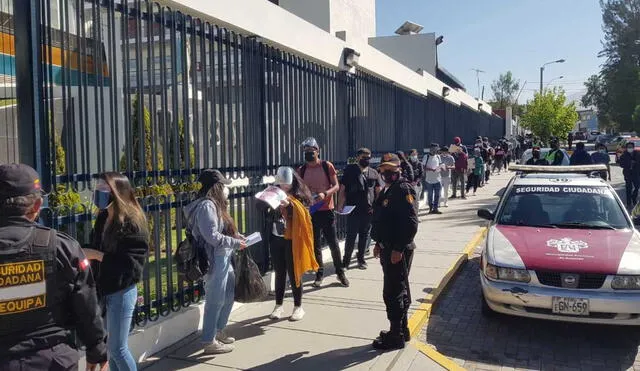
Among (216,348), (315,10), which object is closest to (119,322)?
(216,348)

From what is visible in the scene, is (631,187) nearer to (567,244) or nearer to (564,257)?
(567,244)

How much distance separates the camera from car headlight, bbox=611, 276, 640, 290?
511 centimetres

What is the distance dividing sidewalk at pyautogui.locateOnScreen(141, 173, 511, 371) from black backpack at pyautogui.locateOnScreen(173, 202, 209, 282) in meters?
0.81

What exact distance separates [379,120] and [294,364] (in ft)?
26.7

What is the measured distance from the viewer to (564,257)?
5387 mm

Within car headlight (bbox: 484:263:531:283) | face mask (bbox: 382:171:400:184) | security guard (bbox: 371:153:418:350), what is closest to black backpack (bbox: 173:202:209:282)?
security guard (bbox: 371:153:418:350)

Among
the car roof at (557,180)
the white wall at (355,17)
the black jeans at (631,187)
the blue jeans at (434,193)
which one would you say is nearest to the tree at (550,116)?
the white wall at (355,17)

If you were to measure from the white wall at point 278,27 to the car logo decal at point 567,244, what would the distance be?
4.36m

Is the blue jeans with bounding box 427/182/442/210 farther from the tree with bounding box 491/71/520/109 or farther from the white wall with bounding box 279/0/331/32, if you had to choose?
the tree with bounding box 491/71/520/109

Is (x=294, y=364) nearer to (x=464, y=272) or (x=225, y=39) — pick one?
(x=225, y=39)

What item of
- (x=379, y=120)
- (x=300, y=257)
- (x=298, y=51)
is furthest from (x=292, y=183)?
(x=379, y=120)

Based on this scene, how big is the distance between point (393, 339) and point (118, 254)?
8.71ft

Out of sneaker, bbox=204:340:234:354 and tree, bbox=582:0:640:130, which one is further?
tree, bbox=582:0:640:130

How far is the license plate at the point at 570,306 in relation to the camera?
16.6 ft
